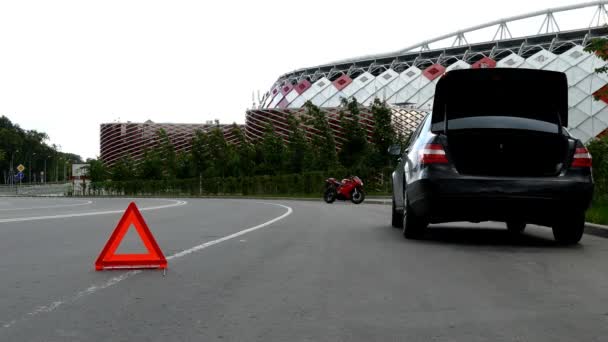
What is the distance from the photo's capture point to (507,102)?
332 inches

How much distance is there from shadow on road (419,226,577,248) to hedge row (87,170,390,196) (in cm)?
2573

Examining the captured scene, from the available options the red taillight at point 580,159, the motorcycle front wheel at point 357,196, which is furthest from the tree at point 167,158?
the red taillight at point 580,159

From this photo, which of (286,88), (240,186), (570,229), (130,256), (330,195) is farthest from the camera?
(286,88)

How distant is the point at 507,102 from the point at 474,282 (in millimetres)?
3613

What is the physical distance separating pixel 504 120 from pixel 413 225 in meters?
1.89

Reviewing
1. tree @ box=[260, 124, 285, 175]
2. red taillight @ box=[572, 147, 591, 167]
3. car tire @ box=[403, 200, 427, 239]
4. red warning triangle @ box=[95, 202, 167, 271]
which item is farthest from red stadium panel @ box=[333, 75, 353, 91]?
red warning triangle @ box=[95, 202, 167, 271]

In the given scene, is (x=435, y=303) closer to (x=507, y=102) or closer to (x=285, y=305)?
(x=285, y=305)

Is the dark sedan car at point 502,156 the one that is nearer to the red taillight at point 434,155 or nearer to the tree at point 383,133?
the red taillight at point 434,155

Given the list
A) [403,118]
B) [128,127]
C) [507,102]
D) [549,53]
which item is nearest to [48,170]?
[128,127]

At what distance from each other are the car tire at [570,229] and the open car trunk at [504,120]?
752mm

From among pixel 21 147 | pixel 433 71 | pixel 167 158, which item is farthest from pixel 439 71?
pixel 21 147

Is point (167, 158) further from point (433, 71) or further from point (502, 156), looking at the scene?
point (502, 156)

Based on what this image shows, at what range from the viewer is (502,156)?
799 centimetres

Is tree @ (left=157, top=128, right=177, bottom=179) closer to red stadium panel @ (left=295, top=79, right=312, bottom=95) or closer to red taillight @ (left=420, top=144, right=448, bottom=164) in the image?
red stadium panel @ (left=295, top=79, right=312, bottom=95)
